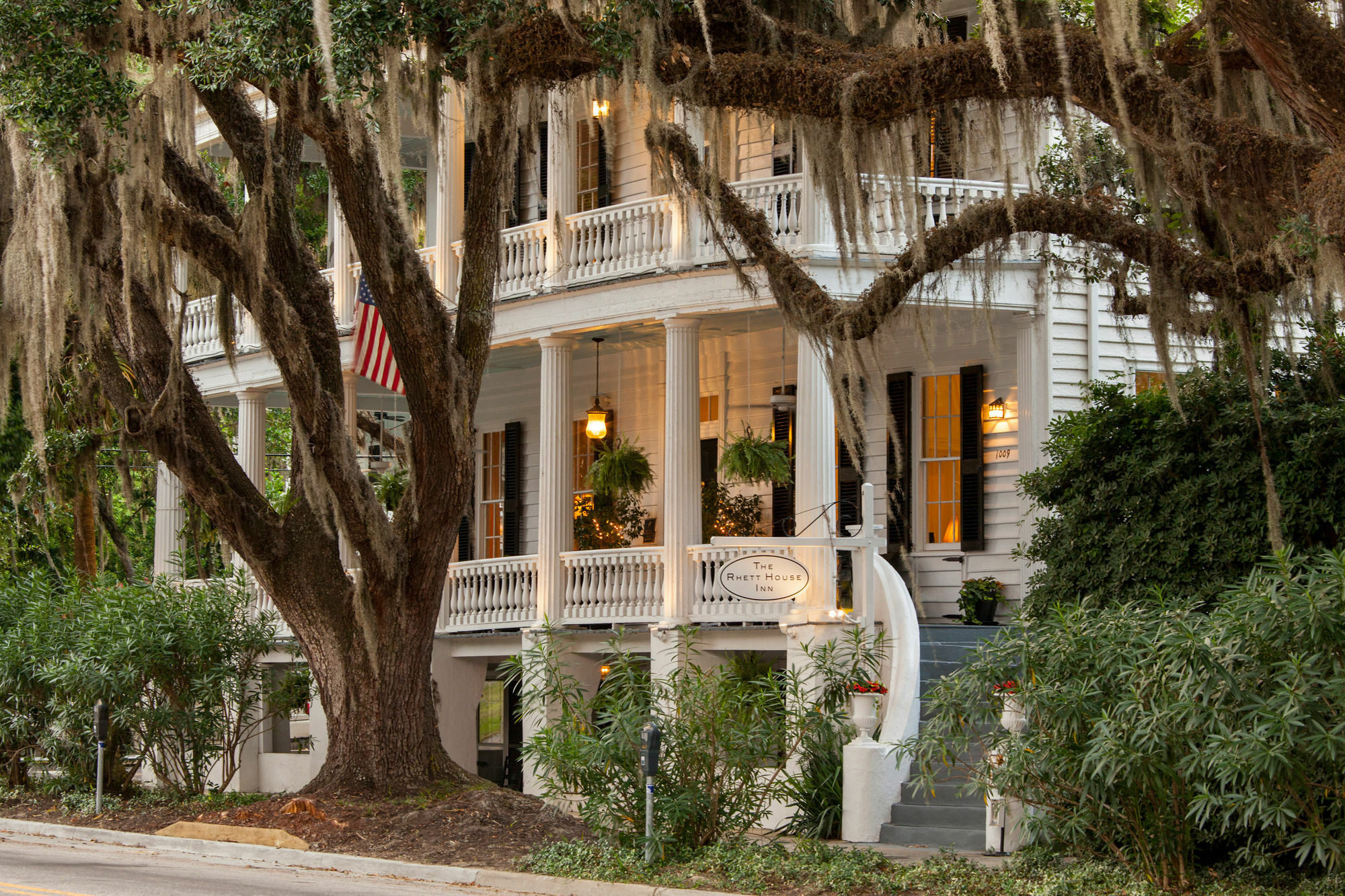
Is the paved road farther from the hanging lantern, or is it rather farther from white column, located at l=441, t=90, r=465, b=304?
the hanging lantern

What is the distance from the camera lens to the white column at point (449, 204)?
1969 cm

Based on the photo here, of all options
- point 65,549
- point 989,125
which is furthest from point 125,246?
point 65,549

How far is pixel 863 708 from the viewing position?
13297mm

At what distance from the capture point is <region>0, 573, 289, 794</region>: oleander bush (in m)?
17.0

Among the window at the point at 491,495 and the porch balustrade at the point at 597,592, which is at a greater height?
the window at the point at 491,495

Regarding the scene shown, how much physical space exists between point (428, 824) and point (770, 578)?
14.4ft

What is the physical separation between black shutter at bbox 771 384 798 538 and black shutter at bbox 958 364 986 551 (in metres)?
2.16

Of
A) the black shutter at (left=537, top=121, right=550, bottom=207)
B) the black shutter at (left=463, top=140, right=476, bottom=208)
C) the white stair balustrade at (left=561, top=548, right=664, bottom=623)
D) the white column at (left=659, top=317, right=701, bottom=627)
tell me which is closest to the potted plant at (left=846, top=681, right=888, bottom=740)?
the white column at (left=659, top=317, right=701, bottom=627)

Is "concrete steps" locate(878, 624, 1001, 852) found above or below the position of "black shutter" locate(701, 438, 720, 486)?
below

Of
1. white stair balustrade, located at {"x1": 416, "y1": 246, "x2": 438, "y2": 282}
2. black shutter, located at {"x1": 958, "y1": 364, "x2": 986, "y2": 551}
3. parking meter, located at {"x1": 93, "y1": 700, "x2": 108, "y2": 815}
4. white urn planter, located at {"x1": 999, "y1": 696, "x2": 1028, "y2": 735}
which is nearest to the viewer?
white urn planter, located at {"x1": 999, "y1": 696, "x2": 1028, "y2": 735}

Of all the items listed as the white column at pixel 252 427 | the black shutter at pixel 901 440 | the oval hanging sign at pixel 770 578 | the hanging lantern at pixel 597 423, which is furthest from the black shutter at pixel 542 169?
the oval hanging sign at pixel 770 578

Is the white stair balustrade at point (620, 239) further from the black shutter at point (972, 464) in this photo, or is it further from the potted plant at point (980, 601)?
the potted plant at point (980, 601)

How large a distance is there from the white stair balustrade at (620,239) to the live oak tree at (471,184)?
111 centimetres

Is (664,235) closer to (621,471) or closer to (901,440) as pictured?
(621,471)
